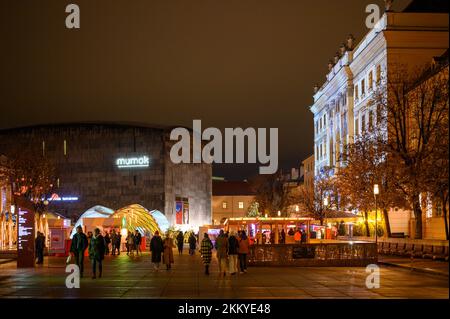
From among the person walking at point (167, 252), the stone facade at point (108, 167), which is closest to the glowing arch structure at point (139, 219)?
the stone facade at point (108, 167)

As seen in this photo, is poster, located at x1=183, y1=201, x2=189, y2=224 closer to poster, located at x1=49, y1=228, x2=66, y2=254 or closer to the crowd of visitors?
poster, located at x1=49, y1=228, x2=66, y2=254

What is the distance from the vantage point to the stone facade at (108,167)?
101812 mm

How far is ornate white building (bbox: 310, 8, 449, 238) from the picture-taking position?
63.6 meters

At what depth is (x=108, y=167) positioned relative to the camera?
104 metres

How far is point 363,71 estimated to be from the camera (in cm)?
7288

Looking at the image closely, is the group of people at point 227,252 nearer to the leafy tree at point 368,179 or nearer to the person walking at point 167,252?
the person walking at point 167,252

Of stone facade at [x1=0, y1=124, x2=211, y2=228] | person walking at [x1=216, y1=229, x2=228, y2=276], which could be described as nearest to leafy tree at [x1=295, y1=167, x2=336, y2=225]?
stone facade at [x1=0, y1=124, x2=211, y2=228]

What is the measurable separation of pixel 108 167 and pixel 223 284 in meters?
81.3

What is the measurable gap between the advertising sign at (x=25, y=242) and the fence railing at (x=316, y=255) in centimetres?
990

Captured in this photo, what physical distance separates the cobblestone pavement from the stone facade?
226ft

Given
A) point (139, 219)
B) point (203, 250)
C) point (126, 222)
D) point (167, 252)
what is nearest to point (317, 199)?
point (139, 219)

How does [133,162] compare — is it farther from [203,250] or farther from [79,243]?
[79,243]

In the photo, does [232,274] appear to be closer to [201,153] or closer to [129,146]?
[129,146]

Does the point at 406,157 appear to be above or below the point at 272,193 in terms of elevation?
below
